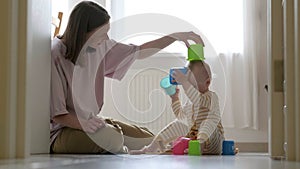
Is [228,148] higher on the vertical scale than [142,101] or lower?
lower

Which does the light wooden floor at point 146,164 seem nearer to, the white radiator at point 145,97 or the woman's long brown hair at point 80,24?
the woman's long brown hair at point 80,24

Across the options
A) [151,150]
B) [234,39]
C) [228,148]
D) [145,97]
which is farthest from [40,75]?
[234,39]

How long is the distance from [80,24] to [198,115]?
0.51 metres

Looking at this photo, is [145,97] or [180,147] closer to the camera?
[180,147]

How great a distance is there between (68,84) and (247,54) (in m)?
1.51

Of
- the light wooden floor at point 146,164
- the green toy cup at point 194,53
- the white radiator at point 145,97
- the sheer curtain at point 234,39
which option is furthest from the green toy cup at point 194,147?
the sheer curtain at point 234,39

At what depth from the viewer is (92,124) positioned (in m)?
1.53

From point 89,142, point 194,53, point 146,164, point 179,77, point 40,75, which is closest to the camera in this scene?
point 146,164

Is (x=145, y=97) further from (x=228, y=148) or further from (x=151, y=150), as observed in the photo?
Result: (x=151, y=150)

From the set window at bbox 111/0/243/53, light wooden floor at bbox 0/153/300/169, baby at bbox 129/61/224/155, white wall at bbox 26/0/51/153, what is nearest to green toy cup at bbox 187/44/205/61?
baby at bbox 129/61/224/155

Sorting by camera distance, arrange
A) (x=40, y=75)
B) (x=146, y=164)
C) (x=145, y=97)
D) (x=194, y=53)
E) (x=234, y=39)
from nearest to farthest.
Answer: (x=146, y=164)
(x=40, y=75)
(x=194, y=53)
(x=145, y=97)
(x=234, y=39)

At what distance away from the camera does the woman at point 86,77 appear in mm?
1489

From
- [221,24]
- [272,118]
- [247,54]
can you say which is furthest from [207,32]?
[272,118]

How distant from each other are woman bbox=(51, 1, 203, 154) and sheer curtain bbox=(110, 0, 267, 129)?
0.99 meters
